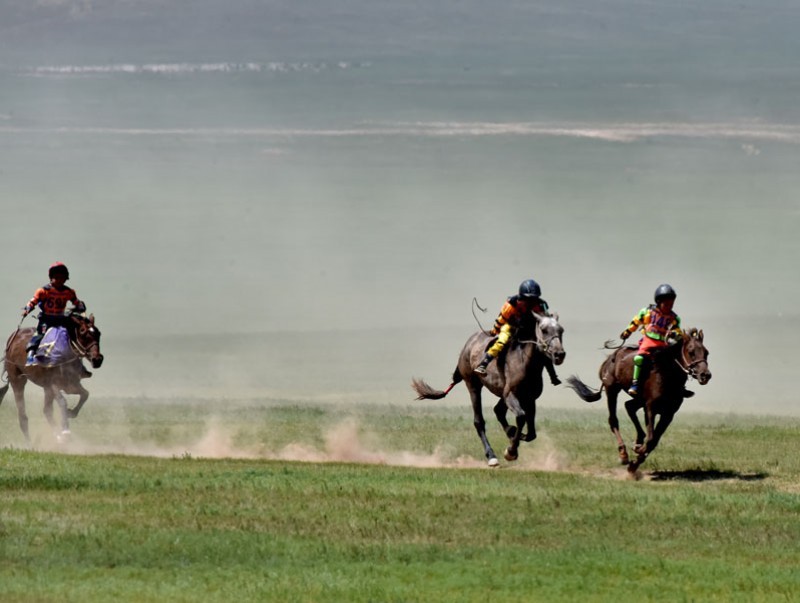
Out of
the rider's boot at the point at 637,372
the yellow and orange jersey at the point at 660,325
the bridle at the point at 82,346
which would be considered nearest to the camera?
the yellow and orange jersey at the point at 660,325

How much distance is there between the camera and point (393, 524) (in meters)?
24.9

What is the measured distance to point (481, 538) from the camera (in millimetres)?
24062

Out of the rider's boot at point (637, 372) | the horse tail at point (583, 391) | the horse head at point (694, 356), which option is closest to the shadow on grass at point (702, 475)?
the rider's boot at point (637, 372)

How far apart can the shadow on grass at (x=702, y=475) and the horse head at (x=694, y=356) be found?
166 centimetres

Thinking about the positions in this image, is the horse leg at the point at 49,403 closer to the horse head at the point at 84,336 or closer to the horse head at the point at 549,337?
the horse head at the point at 84,336

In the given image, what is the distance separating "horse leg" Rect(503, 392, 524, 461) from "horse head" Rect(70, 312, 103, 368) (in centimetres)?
832

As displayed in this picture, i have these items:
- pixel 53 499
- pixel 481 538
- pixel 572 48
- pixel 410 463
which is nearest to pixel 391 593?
pixel 481 538

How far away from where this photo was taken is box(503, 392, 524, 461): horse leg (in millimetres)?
32125

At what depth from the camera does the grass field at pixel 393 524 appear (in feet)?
69.9

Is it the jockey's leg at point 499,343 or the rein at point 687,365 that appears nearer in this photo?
the rein at point 687,365

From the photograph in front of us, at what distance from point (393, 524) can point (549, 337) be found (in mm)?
7648

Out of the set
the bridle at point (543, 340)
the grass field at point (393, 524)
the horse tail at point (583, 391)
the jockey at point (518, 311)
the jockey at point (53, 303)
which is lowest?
the grass field at point (393, 524)

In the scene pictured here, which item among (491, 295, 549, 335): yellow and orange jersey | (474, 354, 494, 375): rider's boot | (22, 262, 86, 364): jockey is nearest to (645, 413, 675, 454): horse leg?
(491, 295, 549, 335): yellow and orange jersey

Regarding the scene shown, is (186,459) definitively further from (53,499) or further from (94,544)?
(94,544)
